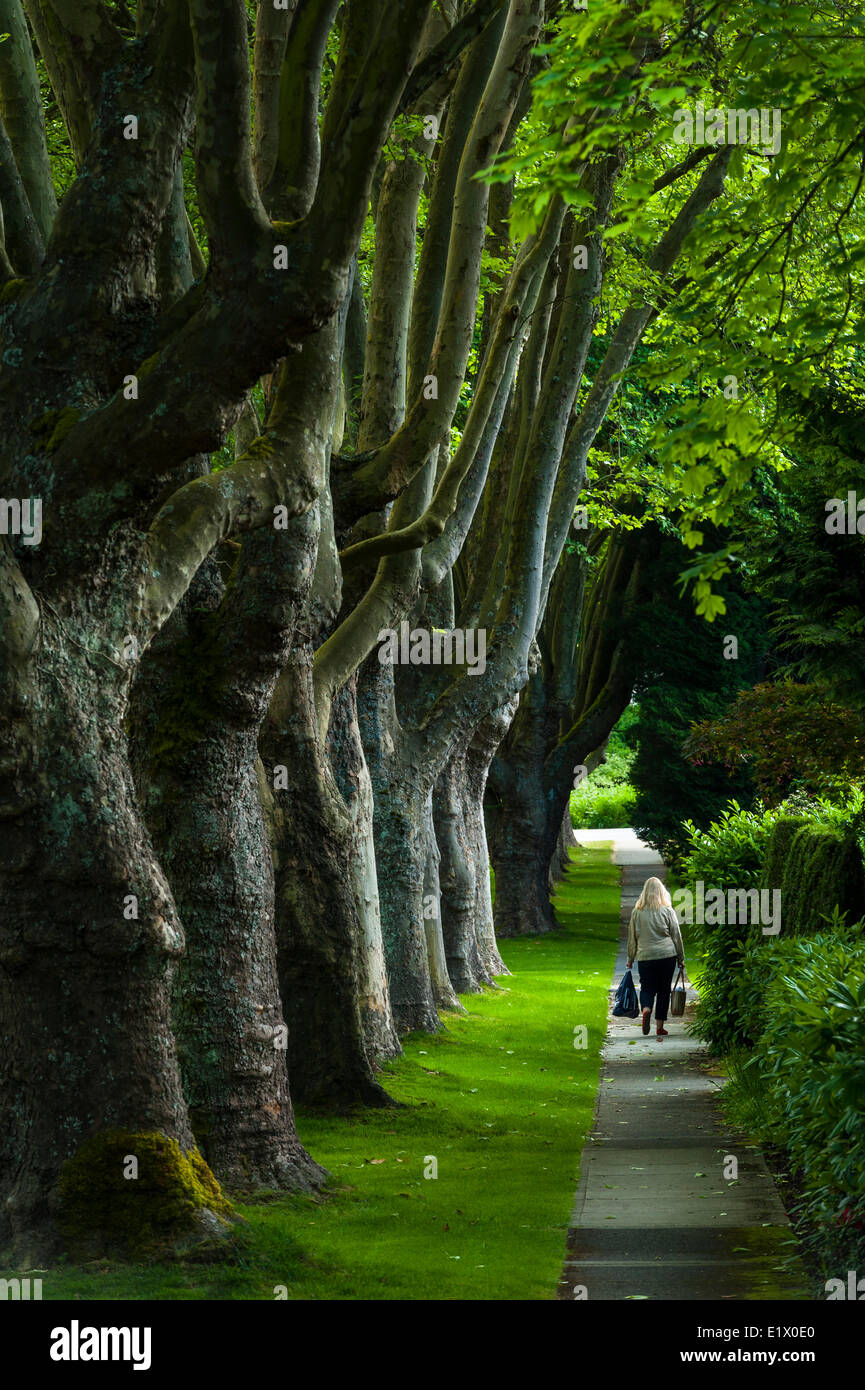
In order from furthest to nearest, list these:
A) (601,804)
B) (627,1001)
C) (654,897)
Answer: (601,804), (627,1001), (654,897)

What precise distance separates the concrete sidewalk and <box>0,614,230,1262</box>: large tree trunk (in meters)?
Result: 2.18

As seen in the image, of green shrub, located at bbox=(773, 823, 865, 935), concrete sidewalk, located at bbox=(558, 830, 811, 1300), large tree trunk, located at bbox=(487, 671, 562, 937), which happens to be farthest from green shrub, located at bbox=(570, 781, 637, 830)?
green shrub, located at bbox=(773, 823, 865, 935)

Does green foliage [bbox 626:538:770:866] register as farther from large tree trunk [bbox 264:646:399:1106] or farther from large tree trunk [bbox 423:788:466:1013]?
large tree trunk [bbox 264:646:399:1106]

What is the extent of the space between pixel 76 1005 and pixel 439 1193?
3340mm

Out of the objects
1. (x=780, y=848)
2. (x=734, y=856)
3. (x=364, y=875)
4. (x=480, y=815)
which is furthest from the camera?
(x=480, y=815)

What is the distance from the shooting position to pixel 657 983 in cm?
1692

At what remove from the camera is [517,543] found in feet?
60.6

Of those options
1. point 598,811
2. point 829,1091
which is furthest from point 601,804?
point 829,1091

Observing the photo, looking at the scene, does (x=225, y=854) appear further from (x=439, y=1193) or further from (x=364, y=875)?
(x=364, y=875)

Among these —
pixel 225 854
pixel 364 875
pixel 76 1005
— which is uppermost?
pixel 225 854

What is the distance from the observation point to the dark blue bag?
59.0ft

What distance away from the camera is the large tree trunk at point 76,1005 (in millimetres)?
7090

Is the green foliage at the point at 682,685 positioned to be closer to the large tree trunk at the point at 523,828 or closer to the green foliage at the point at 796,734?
the large tree trunk at the point at 523,828
